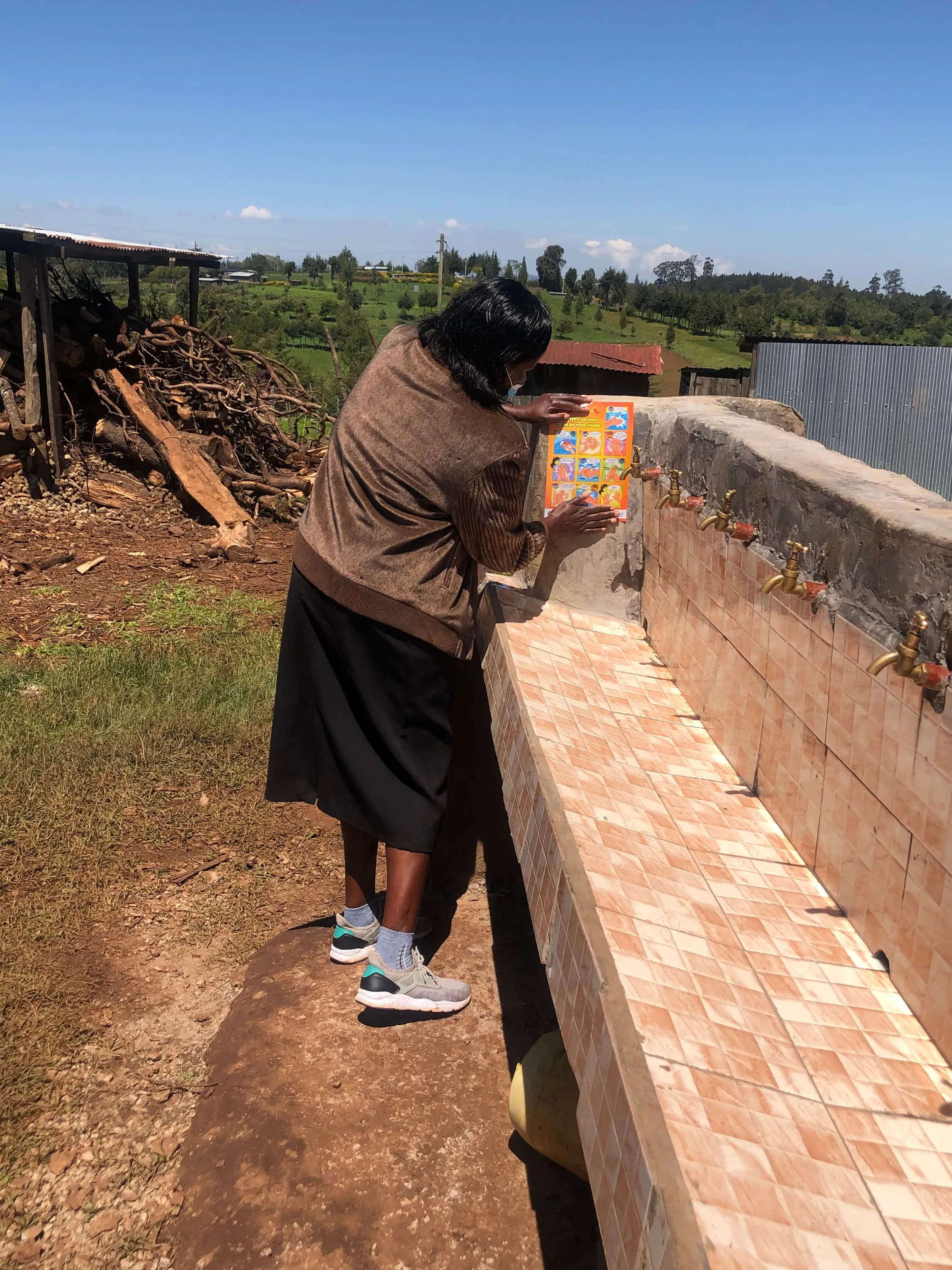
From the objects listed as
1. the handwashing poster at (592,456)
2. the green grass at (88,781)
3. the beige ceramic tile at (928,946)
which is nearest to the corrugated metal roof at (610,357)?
the green grass at (88,781)

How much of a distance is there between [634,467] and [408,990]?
6.13ft

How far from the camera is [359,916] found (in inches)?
113

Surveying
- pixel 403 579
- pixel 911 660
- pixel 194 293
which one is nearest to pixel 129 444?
pixel 194 293

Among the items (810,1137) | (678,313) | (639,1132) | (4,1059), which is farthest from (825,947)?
(678,313)

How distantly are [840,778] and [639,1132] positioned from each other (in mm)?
992

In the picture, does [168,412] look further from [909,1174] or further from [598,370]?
[909,1174]

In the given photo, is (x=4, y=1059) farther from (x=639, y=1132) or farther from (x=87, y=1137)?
(x=639, y=1132)

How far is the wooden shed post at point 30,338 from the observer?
8875 mm

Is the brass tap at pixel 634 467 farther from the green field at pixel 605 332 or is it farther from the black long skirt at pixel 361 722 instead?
the green field at pixel 605 332

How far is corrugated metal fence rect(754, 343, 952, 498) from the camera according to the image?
10078mm

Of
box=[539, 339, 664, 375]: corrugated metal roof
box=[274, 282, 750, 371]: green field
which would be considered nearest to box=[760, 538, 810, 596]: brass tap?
box=[539, 339, 664, 375]: corrugated metal roof

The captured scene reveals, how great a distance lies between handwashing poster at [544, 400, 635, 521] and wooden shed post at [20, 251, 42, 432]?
286 inches

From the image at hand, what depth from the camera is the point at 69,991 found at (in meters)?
2.80

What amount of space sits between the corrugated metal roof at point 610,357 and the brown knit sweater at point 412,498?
38.3ft
